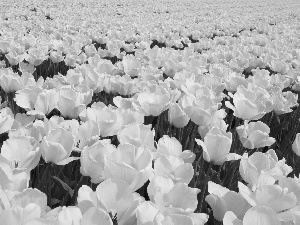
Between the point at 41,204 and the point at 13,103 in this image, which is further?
the point at 13,103

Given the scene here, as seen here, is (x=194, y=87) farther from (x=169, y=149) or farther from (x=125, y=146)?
(x=125, y=146)

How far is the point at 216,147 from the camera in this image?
1433 millimetres

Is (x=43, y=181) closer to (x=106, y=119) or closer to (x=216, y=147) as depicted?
(x=106, y=119)

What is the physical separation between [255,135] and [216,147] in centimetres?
31

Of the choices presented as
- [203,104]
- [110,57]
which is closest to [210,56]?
[110,57]

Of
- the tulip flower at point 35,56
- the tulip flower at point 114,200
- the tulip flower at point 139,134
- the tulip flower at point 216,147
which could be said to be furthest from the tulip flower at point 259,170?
the tulip flower at point 35,56

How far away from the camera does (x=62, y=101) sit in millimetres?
1782

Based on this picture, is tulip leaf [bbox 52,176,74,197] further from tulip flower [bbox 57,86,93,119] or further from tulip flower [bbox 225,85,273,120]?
tulip flower [bbox 225,85,273,120]

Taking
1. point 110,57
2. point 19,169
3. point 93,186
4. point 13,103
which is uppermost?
point 19,169

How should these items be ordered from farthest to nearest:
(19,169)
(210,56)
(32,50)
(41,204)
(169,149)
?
(210,56) < (32,50) < (169,149) < (19,169) < (41,204)

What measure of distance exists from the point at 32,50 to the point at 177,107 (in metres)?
1.83

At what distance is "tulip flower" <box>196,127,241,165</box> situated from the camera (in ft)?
4.63

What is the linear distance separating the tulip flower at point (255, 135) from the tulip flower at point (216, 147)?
0.81 ft

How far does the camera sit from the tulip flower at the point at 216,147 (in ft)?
4.63
